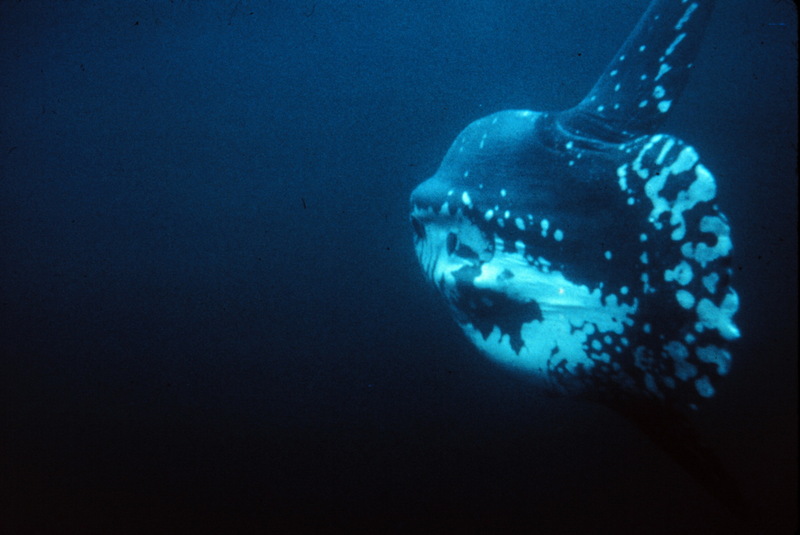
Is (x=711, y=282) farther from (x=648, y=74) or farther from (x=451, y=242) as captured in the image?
(x=451, y=242)

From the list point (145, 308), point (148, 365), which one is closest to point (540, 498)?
point (148, 365)

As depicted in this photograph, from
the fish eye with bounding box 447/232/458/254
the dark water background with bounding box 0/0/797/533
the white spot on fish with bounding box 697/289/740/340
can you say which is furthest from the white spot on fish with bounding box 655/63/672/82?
the dark water background with bounding box 0/0/797/533

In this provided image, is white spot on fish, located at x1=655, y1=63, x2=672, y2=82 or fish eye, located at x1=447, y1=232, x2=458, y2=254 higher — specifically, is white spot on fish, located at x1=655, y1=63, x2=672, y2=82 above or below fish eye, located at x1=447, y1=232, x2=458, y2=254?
above

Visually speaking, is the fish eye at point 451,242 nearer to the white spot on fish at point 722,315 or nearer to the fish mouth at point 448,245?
the fish mouth at point 448,245

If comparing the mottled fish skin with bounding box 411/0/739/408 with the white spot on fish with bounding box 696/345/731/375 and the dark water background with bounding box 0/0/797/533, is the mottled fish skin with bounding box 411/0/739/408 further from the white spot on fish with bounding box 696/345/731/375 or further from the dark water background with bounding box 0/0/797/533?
the dark water background with bounding box 0/0/797/533

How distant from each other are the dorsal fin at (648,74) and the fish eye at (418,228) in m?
1.01

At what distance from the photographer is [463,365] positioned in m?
3.67

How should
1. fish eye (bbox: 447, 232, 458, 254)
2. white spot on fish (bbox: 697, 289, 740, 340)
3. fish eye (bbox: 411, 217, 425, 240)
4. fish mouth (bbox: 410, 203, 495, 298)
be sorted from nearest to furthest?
white spot on fish (bbox: 697, 289, 740, 340) → fish mouth (bbox: 410, 203, 495, 298) → fish eye (bbox: 447, 232, 458, 254) → fish eye (bbox: 411, 217, 425, 240)

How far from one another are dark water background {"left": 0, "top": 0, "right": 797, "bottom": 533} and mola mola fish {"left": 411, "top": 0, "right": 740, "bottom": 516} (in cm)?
131

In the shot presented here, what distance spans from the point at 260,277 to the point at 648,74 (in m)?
3.81

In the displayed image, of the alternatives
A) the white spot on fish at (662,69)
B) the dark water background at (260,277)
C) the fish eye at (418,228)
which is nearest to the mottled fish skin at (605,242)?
the white spot on fish at (662,69)

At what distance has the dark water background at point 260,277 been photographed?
3578 mm

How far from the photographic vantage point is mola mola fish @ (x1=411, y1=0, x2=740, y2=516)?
141 cm

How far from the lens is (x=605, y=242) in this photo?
165 centimetres
